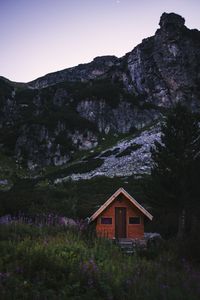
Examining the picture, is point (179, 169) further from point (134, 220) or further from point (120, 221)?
point (120, 221)

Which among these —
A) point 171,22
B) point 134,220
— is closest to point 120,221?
point 134,220

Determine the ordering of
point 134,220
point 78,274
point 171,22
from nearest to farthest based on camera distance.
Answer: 1. point 78,274
2. point 134,220
3. point 171,22

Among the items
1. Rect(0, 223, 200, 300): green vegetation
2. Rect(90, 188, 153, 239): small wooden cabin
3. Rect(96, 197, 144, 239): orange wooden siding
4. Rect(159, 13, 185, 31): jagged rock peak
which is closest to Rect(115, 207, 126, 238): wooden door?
Rect(90, 188, 153, 239): small wooden cabin

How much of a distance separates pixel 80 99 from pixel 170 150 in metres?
91.2

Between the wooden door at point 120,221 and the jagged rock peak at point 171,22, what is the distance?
112 m

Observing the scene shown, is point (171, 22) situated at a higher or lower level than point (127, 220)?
higher

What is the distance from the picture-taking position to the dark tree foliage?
1086 inches

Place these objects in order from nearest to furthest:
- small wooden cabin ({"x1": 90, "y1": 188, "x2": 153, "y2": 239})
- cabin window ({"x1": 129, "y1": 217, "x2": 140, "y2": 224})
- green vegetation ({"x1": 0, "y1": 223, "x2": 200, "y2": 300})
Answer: green vegetation ({"x1": 0, "y1": 223, "x2": 200, "y2": 300}), small wooden cabin ({"x1": 90, "y1": 188, "x2": 153, "y2": 239}), cabin window ({"x1": 129, "y1": 217, "x2": 140, "y2": 224})

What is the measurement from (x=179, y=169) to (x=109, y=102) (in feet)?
292

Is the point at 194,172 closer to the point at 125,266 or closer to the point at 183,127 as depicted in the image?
the point at 183,127

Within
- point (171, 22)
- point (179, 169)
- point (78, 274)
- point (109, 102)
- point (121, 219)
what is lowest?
point (78, 274)

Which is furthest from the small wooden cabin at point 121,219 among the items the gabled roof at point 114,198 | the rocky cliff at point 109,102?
the rocky cliff at point 109,102

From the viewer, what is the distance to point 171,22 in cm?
13025

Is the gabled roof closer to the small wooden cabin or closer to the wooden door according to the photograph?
the small wooden cabin
